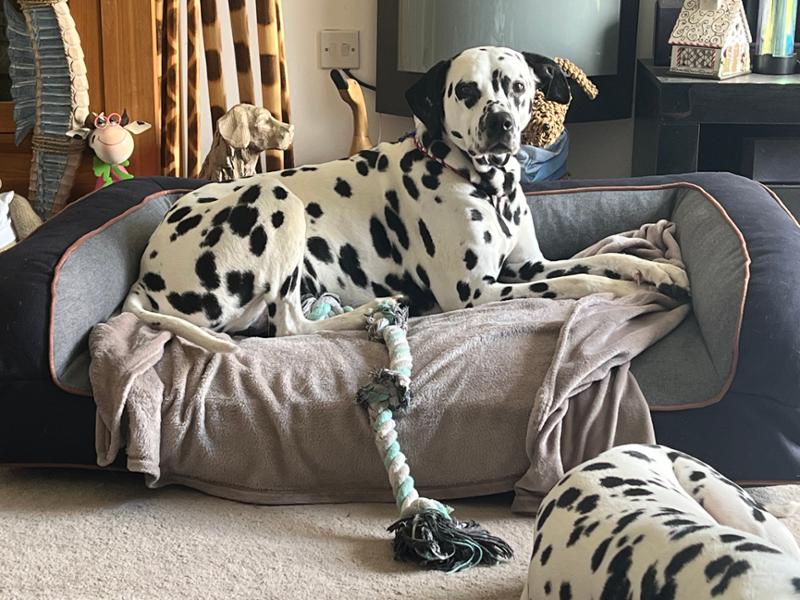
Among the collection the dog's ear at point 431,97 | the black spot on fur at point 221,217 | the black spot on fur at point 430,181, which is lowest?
the black spot on fur at point 221,217

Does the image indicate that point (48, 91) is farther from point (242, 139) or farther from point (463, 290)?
point (463, 290)

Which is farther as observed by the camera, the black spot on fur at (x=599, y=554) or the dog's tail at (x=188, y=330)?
the dog's tail at (x=188, y=330)

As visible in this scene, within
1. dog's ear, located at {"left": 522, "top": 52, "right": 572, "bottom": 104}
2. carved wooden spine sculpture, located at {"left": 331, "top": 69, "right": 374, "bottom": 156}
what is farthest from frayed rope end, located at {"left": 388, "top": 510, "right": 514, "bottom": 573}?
carved wooden spine sculpture, located at {"left": 331, "top": 69, "right": 374, "bottom": 156}

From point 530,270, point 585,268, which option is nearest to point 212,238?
point 530,270

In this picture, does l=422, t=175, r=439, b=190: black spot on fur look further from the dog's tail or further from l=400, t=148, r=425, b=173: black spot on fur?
the dog's tail

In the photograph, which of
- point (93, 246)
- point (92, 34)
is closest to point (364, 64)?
point (92, 34)

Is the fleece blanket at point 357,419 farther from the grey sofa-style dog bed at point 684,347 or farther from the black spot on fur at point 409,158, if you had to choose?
the black spot on fur at point 409,158

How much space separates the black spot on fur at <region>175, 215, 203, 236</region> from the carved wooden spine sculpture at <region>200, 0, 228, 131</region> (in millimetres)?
1327

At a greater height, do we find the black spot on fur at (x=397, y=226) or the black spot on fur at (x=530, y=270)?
the black spot on fur at (x=397, y=226)

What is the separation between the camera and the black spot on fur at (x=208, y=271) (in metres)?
2.82

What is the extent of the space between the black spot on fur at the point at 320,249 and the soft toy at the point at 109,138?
3.79ft

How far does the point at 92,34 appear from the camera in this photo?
13.3 feet

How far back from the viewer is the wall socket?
4789 mm

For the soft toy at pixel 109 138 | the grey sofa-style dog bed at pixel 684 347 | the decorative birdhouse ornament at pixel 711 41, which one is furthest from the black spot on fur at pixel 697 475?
the soft toy at pixel 109 138
